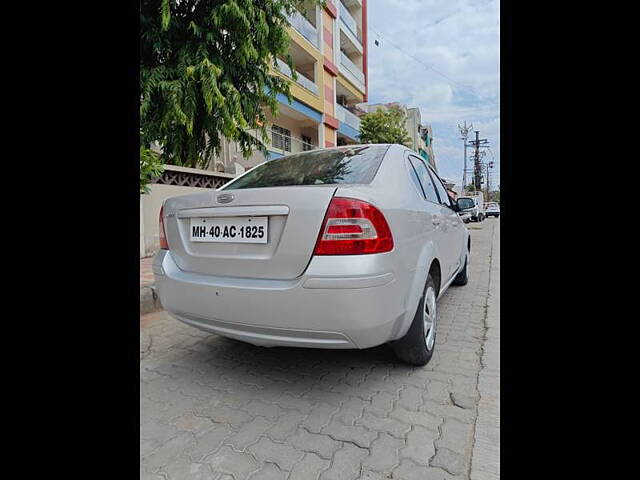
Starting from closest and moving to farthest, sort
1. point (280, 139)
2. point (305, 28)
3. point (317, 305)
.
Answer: point (317, 305), point (280, 139), point (305, 28)

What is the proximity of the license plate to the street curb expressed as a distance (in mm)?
1925

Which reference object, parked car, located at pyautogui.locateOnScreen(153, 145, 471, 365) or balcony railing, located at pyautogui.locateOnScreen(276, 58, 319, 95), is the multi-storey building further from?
parked car, located at pyautogui.locateOnScreen(153, 145, 471, 365)

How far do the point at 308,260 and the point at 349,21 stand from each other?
22873mm

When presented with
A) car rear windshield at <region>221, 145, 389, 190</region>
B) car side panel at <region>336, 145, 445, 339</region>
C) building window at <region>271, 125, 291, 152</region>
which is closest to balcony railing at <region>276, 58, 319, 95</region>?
building window at <region>271, 125, 291, 152</region>

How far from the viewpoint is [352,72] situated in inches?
826

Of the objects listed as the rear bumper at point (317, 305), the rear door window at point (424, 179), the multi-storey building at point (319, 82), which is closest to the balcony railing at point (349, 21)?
the multi-storey building at point (319, 82)

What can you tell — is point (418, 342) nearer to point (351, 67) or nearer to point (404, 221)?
point (404, 221)

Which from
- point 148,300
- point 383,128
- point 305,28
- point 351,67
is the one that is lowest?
point 148,300

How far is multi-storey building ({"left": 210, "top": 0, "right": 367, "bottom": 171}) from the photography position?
14828mm

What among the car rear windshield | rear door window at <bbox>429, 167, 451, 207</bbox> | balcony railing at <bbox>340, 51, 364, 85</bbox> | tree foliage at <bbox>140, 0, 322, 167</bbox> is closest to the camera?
the car rear windshield

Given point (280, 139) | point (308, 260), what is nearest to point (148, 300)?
point (308, 260)

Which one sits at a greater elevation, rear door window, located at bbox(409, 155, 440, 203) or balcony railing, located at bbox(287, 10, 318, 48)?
balcony railing, located at bbox(287, 10, 318, 48)

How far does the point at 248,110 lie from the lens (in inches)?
280
